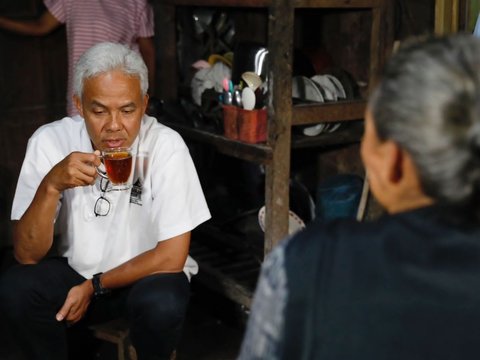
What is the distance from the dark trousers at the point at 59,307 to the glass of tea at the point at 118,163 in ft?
1.29

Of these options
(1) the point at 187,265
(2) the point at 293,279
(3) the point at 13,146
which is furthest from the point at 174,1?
(2) the point at 293,279

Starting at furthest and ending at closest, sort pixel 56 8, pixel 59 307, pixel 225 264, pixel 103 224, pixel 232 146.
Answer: pixel 56 8, pixel 225 264, pixel 232 146, pixel 103 224, pixel 59 307

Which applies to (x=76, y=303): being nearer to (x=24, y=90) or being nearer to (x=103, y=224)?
(x=103, y=224)

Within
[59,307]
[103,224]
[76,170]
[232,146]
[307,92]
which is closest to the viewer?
[76,170]

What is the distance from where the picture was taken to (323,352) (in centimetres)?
128

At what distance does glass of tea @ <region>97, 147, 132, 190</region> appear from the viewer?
2.43 m

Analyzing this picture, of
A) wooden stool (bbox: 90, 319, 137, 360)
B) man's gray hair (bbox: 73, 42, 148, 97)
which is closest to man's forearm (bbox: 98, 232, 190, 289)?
wooden stool (bbox: 90, 319, 137, 360)

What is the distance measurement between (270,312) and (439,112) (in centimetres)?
45

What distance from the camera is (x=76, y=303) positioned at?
2.60 meters

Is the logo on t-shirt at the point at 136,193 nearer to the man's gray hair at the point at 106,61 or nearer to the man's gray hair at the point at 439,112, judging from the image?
the man's gray hair at the point at 106,61

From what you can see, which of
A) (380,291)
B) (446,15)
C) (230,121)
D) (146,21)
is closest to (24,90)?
(146,21)

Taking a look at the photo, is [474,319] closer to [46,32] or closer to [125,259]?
[125,259]

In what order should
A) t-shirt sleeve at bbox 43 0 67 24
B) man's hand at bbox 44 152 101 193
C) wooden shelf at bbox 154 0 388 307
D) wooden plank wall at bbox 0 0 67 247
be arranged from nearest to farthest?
man's hand at bbox 44 152 101 193 < wooden shelf at bbox 154 0 388 307 < t-shirt sleeve at bbox 43 0 67 24 < wooden plank wall at bbox 0 0 67 247

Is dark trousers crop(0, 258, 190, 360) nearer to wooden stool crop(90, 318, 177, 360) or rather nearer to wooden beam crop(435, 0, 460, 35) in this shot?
wooden stool crop(90, 318, 177, 360)
